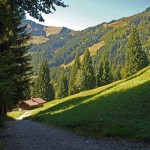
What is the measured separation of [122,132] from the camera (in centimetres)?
2130

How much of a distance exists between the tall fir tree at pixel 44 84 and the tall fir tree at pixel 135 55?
110ft

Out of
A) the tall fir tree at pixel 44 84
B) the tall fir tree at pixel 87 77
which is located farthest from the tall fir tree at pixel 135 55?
the tall fir tree at pixel 44 84

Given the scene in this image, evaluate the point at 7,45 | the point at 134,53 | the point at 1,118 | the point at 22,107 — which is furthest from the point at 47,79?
the point at 1,118

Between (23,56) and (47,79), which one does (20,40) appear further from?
(47,79)

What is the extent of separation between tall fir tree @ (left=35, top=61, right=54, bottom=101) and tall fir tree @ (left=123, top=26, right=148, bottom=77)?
33400 millimetres

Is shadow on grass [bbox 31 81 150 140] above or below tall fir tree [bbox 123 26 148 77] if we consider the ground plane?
below

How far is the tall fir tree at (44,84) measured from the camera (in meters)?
120

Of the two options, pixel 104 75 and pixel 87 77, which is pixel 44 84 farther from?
pixel 104 75

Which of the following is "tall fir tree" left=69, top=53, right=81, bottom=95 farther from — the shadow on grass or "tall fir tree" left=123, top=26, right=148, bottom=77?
the shadow on grass

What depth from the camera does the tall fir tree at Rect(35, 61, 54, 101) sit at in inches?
4722

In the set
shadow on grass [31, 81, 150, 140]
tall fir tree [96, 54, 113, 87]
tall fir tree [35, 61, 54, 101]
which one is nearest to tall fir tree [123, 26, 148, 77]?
tall fir tree [96, 54, 113, 87]

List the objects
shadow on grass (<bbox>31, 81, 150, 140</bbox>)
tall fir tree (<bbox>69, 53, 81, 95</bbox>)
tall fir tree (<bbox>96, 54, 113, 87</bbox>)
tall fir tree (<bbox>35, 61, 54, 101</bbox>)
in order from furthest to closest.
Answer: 1. tall fir tree (<bbox>69, 53, 81, 95</bbox>)
2. tall fir tree (<bbox>35, 61, 54, 101</bbox>)
3. tall fir tree (<bbox>96, 54, 113, 87</bbox>)
4. shadow on grass (<bbox>31, 81, 150, 140</bbox>)

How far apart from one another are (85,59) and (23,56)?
75945 millimetres

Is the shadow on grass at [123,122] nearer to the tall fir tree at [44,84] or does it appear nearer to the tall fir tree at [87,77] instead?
the tall fir tree at [87,77]
